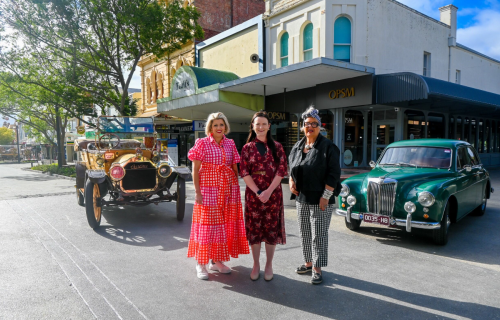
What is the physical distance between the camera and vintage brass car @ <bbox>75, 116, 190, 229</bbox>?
662 cm

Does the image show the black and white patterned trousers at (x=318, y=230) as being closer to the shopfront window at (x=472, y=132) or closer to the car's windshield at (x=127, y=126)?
the car's windshield at (x=127, y=126)

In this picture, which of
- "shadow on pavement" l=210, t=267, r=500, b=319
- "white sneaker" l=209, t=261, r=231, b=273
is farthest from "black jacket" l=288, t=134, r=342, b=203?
"white sneaker" l=209, t=261, r=231, b=273

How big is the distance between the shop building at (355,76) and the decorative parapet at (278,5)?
0.05 meters

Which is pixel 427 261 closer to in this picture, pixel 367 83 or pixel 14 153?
pixel 367 83

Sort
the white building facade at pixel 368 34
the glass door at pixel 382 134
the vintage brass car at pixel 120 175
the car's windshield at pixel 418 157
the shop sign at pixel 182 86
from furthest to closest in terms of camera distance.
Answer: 1. the shop sign at pixel 182 86
2. the glass door at pixel 382 134
3. the white building facade at pixel 368 34
4. the vintage brass car at pixel 120 175
5. the car's windshield at pixel 418 157

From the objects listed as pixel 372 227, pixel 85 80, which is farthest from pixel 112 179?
pixel 85 80

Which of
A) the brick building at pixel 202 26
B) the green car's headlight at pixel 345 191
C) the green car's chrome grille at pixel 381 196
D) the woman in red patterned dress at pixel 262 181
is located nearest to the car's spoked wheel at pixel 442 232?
the green car's chrome grille at pixel 381 196

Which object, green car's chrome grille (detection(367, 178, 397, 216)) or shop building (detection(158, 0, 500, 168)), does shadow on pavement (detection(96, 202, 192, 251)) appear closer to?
green car's chrome grille (detection(367, 178, 397, 216))

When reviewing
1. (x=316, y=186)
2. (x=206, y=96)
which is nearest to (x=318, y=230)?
(x=316, y=186)

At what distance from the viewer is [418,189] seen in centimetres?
525

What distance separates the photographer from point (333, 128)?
14.1 m

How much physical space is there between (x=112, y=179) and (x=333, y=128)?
976cm

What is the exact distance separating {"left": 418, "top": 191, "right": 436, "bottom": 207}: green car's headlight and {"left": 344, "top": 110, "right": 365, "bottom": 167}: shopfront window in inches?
372

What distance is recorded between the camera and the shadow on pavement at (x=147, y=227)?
5.71 m
